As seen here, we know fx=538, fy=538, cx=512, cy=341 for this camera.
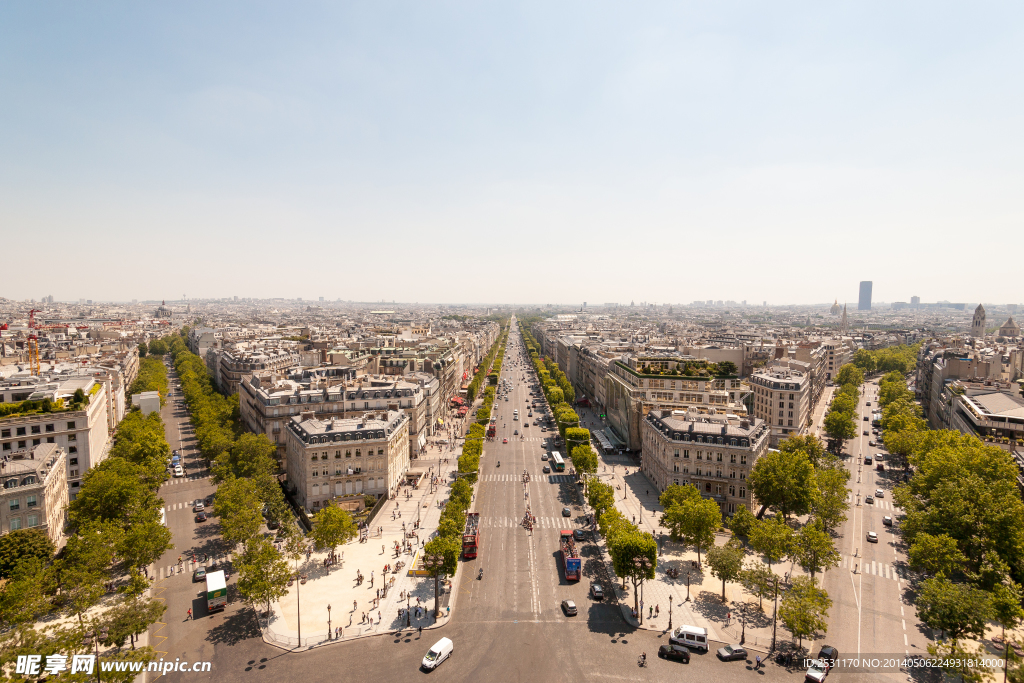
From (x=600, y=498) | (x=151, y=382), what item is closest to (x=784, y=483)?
(x=600, y=498)

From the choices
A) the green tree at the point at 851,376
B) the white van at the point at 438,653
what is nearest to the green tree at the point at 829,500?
the white van at the point at 438,653

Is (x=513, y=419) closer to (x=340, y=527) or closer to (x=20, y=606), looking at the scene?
(x=340, y=527)

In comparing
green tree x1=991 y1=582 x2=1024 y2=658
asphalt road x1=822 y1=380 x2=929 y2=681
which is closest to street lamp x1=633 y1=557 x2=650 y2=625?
asphalt road x1=822 y1=380 x2=929 y2=681

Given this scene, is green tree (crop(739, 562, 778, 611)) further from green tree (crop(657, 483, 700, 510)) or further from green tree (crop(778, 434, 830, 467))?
green tree (crop(778, 434, 830, 467))

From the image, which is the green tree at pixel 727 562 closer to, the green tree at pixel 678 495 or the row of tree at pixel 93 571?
the green tree at pixel 678 495

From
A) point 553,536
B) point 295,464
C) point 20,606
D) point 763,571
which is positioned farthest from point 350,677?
point 295,464
